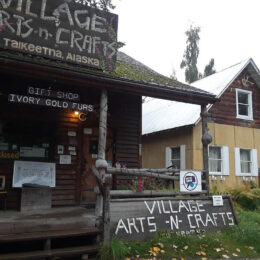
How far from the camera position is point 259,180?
14.8 m

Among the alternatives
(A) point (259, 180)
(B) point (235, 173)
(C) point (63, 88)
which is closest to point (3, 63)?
(C) point (63, 88)

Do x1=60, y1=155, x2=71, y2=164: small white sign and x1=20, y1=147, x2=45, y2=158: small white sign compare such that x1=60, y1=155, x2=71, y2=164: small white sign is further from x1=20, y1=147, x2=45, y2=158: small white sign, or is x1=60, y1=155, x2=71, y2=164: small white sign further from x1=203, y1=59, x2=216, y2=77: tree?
x1=203, y1=59, x2=216, y2=77: tree

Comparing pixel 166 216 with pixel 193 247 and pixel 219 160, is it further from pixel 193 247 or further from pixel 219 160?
pixel 219 160

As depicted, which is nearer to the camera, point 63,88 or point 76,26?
point 76,26

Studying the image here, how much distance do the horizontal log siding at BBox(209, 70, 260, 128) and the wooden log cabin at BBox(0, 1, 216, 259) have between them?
523 centimetres

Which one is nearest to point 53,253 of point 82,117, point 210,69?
point 82,117

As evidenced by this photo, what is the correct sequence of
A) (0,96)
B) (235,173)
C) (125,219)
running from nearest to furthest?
(125,219) → (0,96) → (235,173)

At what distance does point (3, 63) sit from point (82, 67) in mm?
1950

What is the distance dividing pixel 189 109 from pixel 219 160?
271cm

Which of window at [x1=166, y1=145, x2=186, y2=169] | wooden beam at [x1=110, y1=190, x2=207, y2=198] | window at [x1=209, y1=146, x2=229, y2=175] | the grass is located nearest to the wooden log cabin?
the grass

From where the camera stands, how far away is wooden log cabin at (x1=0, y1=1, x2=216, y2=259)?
596cm

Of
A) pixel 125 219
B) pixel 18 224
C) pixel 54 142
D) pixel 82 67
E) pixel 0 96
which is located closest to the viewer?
pixel 18 224

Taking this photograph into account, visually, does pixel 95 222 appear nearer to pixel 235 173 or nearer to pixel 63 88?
pixel 63 88

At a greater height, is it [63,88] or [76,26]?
[76,26]
